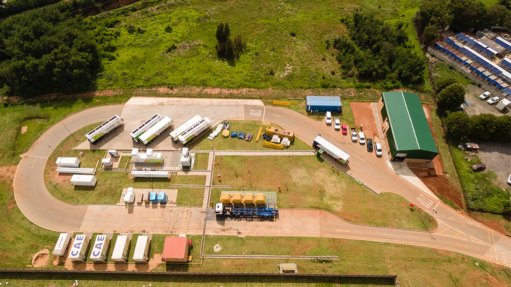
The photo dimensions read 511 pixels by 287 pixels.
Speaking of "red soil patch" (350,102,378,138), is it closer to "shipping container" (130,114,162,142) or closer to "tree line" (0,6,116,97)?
"shipping container" (130,114,162,142)

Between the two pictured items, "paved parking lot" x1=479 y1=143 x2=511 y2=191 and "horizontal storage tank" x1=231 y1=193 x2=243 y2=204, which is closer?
"horizontal storage tank" x1=231 y1=193 x2=243 y2=204

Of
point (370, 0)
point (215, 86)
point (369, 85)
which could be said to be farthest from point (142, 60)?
point (370, 0)

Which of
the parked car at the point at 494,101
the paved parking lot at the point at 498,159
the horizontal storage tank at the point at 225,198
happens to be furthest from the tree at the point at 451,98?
the horizontal storage tank at the point at 225,198

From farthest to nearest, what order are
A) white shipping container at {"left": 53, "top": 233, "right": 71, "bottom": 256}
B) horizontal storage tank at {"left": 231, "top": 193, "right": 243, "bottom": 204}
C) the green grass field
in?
the green grass field → horizontal storage tank at {"left": 231, "top": 193, "right": 243, "bottom": 204} → white shipping container at {"left": 53, "top": 233, "right": 71, "bottom": 256}

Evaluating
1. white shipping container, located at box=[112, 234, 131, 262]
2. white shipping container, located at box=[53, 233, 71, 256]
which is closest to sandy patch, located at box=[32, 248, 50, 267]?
white shipping container, located at box=[53, 233, 71, 256]

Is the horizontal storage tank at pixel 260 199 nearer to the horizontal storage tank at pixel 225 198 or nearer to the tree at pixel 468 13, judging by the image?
the horizontal storage tank at pixel 225 198

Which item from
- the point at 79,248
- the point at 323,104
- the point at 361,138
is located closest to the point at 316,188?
the point at 361,138
